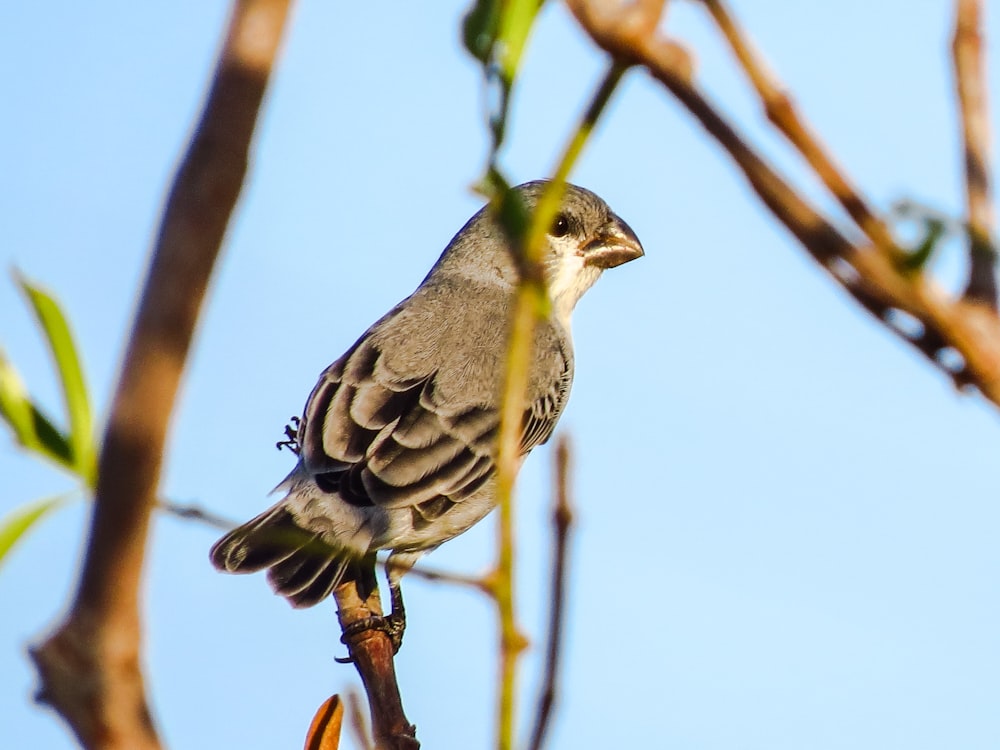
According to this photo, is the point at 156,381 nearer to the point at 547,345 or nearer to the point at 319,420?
the point at 319,420

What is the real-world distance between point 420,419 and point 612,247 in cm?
214

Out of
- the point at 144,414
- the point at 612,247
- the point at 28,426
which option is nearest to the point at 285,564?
the point at 612,247

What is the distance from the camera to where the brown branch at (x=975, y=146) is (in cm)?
87

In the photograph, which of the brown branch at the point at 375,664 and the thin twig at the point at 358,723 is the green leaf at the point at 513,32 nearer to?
the thin twig at the point at 358,723

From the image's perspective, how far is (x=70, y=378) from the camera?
0.94 m

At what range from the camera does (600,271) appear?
26.5ft

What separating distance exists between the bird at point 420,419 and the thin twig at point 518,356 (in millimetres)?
4053

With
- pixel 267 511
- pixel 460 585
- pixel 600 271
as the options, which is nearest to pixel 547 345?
pixel 600 271

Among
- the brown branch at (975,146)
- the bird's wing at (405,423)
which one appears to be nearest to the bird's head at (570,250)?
the bird's wing at (405,423)

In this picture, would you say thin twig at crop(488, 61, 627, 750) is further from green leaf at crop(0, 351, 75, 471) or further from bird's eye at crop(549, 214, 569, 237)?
bird's eye at crop(549, 214, 569, 237)

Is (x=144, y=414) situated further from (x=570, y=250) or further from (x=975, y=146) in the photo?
(x=570, y=250)

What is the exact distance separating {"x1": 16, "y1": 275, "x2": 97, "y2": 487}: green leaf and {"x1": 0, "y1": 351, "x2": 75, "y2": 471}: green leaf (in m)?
0.01

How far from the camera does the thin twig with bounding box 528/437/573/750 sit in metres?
0.93

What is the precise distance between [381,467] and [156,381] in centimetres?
534
